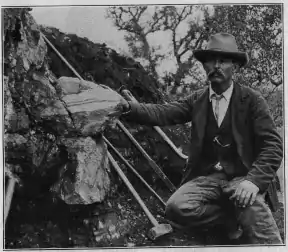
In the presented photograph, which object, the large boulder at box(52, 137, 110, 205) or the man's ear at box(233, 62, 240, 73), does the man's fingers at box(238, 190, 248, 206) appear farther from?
the large boulder at box(52, 137, 110, 205)

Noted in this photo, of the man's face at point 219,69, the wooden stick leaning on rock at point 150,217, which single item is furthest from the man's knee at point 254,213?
the man's face at point 219,69

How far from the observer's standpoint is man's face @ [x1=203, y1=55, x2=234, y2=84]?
412 centimetres

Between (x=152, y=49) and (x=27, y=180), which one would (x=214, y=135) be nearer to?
(x=152, y=49)

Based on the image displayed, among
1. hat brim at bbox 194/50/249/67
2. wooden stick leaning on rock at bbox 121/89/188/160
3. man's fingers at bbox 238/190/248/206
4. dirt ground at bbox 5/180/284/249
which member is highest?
hat brim at bbox 194/50/249/67

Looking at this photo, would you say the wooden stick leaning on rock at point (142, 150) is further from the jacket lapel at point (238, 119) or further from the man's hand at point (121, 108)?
the jacket lapel at point (238, 119)

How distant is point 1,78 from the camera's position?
4242mm

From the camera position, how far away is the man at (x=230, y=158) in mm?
4082

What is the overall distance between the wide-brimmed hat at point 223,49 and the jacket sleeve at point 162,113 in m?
0.36

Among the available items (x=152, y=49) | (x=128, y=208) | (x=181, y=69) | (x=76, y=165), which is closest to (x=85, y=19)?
(x=152, y=49)

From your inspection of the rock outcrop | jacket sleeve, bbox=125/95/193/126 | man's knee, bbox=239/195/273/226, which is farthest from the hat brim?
man's knee, bbox=239/195/273/226

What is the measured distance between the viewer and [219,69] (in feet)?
13.5

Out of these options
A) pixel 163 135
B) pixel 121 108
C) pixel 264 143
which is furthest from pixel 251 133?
pixel 121 108

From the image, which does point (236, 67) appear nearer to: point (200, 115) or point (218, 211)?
point (200, 115)

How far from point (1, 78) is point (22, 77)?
165 mm
